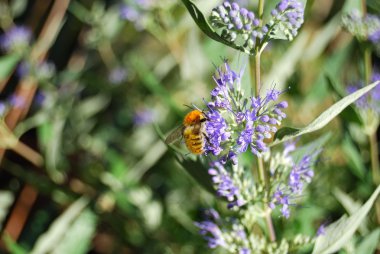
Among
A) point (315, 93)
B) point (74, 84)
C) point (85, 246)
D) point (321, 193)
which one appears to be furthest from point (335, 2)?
point (85, 246)

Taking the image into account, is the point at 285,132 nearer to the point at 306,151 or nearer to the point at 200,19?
the point at 200,19

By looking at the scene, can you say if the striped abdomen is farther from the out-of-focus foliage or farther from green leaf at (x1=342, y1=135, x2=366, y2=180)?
green leaf at (x1=342, y1=135, x2=366, y2=180)

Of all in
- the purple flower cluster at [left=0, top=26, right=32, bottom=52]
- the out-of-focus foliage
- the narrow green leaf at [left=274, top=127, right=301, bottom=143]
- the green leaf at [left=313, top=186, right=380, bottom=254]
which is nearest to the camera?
the narrow green leaf at [left=274, top=127, right=301, bottom=143]

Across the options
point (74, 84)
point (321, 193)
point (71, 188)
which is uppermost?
point (74, 84)

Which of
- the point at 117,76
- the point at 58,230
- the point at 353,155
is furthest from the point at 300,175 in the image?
the point at 117,76

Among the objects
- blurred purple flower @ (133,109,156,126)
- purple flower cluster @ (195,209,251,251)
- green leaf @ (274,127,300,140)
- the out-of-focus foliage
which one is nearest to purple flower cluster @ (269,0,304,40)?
green leaf @ (274,127,300,140)

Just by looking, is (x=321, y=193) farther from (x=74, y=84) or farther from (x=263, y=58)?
(x=74, y=84)

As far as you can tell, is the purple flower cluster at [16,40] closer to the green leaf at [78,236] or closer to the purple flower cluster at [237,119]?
the green leaf at [78,236]
